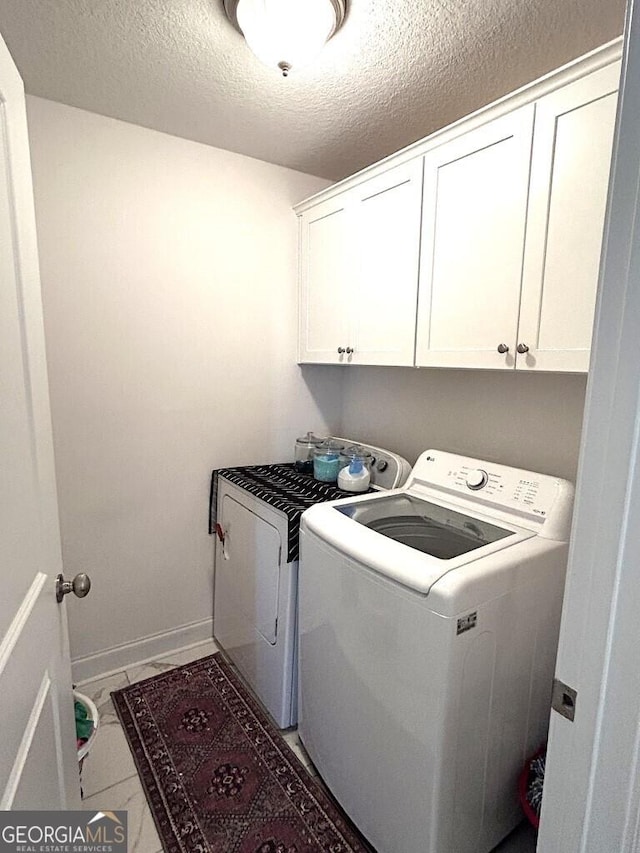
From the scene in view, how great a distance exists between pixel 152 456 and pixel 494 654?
1.63 metres

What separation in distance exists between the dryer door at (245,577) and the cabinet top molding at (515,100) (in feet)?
4.90

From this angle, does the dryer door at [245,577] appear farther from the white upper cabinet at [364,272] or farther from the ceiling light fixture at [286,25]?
the ceiling light fixture at [286,25]

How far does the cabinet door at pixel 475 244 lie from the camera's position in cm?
134

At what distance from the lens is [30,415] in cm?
91

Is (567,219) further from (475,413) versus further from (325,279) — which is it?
(325,279)

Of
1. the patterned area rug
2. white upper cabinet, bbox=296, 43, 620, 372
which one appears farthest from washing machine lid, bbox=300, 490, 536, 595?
the patterned area rug

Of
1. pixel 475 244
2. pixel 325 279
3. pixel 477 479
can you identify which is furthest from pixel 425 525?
pixel 325 279

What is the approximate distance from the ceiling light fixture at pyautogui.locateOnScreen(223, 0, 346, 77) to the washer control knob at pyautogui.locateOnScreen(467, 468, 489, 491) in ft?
4.73

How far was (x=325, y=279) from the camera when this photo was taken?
84.4 inches

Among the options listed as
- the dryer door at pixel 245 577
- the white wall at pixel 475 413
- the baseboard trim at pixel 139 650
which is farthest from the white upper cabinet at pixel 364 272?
the baseboard trim at pixel 139 650

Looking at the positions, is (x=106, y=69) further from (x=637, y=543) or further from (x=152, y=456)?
(x=637, y=543)

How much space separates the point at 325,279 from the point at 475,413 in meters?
0.94

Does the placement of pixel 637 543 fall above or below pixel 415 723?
above

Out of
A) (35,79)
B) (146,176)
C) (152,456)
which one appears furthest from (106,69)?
(152,456)
